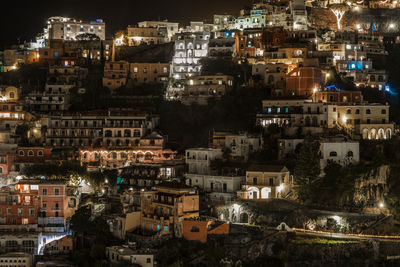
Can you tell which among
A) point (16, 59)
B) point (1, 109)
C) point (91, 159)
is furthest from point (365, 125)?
point (16, 59)

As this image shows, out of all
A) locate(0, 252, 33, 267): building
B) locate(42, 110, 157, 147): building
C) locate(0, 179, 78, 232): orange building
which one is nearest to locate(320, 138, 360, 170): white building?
locate(42, 110, 157, 147): building

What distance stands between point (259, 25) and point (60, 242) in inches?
1798

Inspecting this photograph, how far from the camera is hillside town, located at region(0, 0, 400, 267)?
4309 centimetres

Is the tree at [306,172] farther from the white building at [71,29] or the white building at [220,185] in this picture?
the white building at [71,29]

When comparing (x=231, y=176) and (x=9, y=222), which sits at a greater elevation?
(x=231, y=176)

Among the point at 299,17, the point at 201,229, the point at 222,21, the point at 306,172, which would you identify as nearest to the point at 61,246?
the point at 201,229

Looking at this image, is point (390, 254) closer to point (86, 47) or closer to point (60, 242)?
point (60, 242)

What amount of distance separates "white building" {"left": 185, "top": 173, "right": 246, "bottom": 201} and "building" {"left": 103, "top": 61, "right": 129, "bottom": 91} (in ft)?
76.9

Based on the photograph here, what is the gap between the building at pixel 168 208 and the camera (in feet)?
146

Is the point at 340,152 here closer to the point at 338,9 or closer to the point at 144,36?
the point at 338,9

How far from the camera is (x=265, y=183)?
48.6 meters

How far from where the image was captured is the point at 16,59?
80938 mm

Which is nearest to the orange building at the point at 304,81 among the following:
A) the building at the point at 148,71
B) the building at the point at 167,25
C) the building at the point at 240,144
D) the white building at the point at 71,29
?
the building at the point at 240,144

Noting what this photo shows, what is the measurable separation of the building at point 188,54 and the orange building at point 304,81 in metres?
13.9
